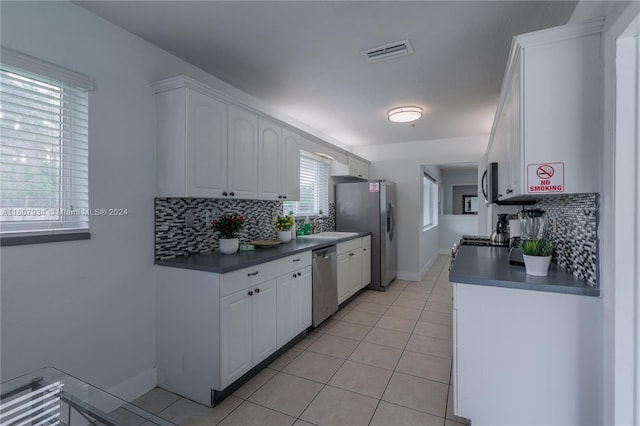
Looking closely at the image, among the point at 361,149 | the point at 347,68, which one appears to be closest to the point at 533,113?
the point at 347,68

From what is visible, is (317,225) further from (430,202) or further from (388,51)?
(430,202)

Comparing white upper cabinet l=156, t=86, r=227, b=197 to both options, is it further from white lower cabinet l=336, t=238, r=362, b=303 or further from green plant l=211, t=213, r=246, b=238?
white lower cabinet l=336, t=238, r=362, b=303

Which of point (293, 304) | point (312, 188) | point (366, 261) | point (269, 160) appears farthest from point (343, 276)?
point (269, 160)

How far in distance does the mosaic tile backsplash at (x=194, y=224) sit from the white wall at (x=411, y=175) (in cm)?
288

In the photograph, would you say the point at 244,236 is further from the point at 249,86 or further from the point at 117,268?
the point at 249,86

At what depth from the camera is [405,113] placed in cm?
357

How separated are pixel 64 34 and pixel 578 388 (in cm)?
329

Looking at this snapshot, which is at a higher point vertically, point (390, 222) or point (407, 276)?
point (390, 222)

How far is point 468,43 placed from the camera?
2.23m

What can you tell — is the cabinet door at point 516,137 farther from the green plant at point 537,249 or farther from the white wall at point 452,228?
the white wall at point 452,228

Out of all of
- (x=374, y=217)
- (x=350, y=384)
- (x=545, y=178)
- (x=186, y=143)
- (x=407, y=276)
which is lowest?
(x=350, y=384)

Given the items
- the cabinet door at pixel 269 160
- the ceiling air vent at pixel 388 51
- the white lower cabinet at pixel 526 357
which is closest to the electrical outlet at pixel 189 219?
the cabinet door at pixel 269 160

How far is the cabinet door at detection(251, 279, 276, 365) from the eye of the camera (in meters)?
2.25

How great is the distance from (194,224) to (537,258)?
92.4 inches
